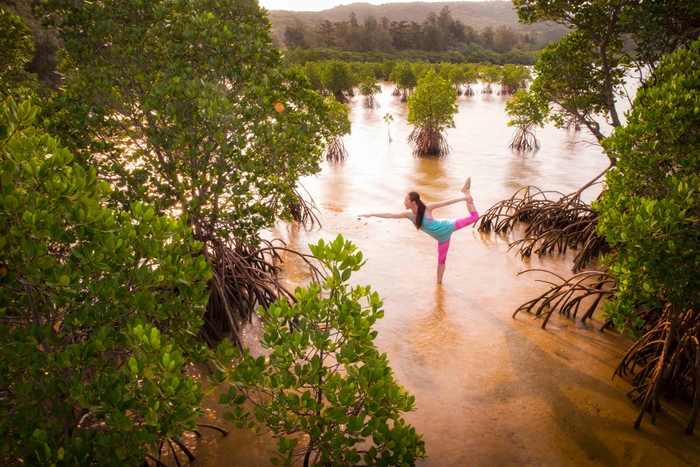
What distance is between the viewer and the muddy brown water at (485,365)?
351cm

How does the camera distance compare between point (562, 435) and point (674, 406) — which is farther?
point (674, 406)

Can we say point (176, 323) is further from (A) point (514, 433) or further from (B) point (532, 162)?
(B) point (532, 162)

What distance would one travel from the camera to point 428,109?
14594 millimetres

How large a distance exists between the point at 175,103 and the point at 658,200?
4.06 m

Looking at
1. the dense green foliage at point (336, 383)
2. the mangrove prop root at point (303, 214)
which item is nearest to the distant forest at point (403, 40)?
the mangrove prop root at point (303, 214)

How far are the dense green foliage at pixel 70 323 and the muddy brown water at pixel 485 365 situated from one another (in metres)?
1.64

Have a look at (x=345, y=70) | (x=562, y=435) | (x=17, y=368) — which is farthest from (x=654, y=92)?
(x=345, y=70)

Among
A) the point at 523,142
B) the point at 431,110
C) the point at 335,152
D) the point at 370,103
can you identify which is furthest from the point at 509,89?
the point at 335,152

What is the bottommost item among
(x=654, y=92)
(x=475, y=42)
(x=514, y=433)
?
(x=514, y=433)

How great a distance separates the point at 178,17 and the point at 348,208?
18.8ft

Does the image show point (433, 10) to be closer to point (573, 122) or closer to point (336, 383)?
point (573, 122)

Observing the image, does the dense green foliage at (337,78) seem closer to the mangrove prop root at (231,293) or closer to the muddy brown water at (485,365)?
the muddy brown water at (485,365)

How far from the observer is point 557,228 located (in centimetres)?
763

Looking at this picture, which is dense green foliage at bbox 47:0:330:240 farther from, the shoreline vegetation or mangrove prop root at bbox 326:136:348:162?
mangrove prop root at bbox 326:136:348:162
